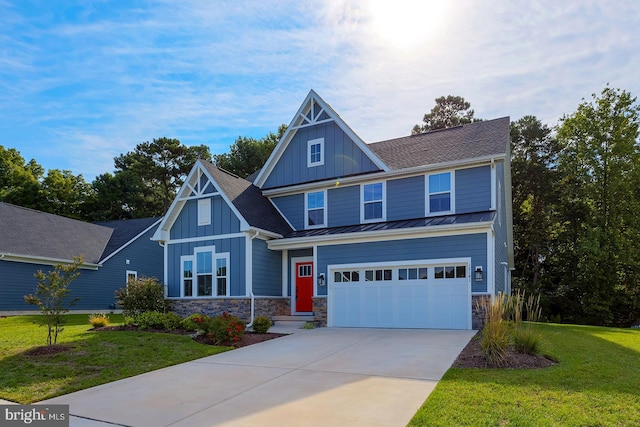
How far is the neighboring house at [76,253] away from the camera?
1919cm

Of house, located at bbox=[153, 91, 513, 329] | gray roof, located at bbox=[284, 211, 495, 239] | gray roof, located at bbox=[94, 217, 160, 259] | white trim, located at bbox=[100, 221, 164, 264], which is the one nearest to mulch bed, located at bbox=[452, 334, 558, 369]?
house, located at bbox=[153, 91, 513, 329]

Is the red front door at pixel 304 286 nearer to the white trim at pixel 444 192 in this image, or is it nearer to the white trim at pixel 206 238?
the white trim at pixel 206 238

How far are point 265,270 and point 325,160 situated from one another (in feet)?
15.7

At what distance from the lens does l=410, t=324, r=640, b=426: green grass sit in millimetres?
4828

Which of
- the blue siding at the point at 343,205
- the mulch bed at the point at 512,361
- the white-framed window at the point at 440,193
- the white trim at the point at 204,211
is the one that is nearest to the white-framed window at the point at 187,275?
the white trim at the point at 204,211

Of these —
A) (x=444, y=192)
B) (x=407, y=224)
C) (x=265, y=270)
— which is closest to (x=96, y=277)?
(x=265, y=270)

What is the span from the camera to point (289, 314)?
1661 cm

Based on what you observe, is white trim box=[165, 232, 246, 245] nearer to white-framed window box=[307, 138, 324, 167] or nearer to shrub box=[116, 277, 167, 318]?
shrub box=[116, 277, 167, 318]

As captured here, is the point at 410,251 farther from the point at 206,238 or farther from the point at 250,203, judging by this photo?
the point at 206,238

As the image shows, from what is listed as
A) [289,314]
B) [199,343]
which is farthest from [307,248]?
[199,343]

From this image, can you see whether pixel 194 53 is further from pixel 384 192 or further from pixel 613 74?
pixel 613 74

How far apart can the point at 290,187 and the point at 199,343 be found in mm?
7974

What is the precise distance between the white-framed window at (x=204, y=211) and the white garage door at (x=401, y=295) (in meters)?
5.17

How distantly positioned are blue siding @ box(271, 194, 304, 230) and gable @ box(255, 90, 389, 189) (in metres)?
0.61
